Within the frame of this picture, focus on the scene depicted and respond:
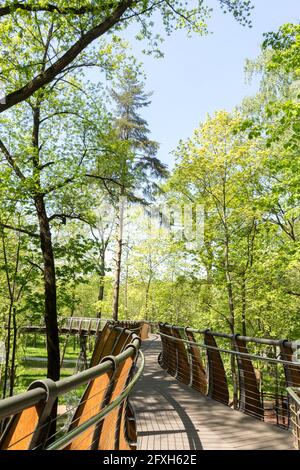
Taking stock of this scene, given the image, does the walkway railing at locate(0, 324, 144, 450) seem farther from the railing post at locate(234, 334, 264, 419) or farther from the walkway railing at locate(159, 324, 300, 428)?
the railing post at locate(234, 334, 264, 419)

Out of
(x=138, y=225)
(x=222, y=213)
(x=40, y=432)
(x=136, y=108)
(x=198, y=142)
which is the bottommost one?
(x=40, y=432)

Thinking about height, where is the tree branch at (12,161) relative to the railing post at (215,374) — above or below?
above

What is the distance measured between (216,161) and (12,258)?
→ 929 centimetres

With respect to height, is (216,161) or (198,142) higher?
(198,142)

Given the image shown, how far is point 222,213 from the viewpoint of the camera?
16.9 meters

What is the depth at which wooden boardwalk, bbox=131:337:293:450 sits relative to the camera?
4.61m

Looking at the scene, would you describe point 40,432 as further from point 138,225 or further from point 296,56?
point 138,225

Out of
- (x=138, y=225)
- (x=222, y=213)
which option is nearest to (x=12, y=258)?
(x=222, y=213)

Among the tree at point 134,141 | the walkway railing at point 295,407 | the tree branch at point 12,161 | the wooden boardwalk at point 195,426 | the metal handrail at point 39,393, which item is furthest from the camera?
the tree at point 134,141

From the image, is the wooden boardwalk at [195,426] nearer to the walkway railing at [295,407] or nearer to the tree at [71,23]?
the walkway railing at [295,407]

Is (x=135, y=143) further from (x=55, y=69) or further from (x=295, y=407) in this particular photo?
(x=295, y=407)

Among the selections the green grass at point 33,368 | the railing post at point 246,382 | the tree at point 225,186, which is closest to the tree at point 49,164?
the tree at point 225,186

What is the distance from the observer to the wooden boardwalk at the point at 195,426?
15.1 ft

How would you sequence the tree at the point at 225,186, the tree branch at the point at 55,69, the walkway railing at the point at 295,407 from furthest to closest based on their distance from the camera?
the tree at the point at 225,186, the tree branch at the point at 55,69, the walkway railing at the point at 295,407
